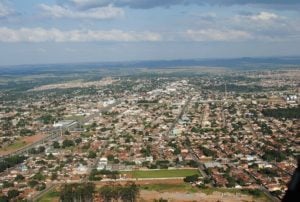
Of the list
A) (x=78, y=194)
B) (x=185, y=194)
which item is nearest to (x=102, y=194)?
(x=78, y=194)

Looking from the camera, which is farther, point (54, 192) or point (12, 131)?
point (12, 131)

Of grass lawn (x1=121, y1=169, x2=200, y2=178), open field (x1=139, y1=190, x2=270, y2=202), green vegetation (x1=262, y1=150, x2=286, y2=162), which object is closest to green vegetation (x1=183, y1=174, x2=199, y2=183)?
grass lawn (x1=121, y1=169, x2=200, y2=178)

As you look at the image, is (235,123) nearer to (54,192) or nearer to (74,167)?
(74,167)

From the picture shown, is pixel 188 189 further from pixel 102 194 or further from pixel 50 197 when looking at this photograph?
pixel 50 197

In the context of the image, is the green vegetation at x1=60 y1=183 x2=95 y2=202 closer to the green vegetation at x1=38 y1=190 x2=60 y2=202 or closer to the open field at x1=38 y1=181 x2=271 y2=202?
the open field at x1=38 y1=181 x2=271 y2=202

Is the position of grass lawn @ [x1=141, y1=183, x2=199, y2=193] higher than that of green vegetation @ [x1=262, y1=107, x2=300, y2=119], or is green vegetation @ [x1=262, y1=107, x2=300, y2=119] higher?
grass lawn @ [x1=141, y1=183, x2=199, y2=193]

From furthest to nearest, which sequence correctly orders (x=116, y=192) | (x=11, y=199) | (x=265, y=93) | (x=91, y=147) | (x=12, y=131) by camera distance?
(x=265, y=93)
(x=12, y=131)
(x=91, y=147)
(x=11, y=199)
(x=116, y=192)

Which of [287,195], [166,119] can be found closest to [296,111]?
[166,119]
